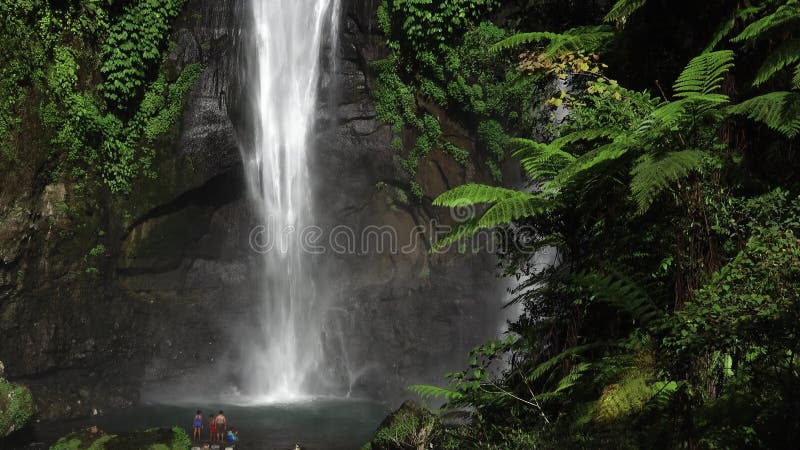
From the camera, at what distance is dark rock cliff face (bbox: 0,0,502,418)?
60.2 ft

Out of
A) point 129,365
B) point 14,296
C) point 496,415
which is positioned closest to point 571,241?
point 496,415

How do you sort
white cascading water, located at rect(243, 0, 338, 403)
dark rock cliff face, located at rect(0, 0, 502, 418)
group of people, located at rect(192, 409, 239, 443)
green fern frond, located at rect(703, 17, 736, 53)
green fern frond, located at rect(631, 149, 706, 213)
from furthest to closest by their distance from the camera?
white cascading water, located at rect(243, 0, 338, 403) → dark rock cliff face, located at rect(0, 0, 502, 418) → group of people, located at rect(192, 409, 239, 443) → green fern frond, located at rect(703, 17, 736, 53) → green fern frond, located at rect(631, 149, 706, 213)

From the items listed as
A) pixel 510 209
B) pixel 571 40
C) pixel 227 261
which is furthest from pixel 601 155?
pixel 227 261

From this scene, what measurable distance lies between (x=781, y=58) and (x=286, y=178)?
61.3 feet

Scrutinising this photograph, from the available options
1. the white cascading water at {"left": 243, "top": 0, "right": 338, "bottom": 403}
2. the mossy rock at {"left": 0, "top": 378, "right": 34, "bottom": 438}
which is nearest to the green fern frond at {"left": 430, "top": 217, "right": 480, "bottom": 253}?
the mossy rock at {"left": 0, "top": 378, "right": 34, "bottom": 438}

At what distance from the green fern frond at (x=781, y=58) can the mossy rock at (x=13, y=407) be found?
1513 centimetres

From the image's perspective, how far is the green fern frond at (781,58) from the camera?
13.9 ft

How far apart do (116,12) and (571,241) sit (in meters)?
17.2

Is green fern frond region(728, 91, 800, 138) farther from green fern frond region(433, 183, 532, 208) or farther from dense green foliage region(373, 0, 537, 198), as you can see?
dense green foliage region(373, 0, 537, 198)

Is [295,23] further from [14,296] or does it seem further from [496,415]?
[496,415]

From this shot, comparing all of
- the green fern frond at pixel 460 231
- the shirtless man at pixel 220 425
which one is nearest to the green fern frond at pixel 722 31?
the green fern frond at pixel 460 231

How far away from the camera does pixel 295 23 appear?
2197 centimetres

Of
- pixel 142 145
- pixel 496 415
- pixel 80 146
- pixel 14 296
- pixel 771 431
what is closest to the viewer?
pixel 771 431

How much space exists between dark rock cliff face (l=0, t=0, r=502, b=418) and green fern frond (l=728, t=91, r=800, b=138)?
14.2 meters
